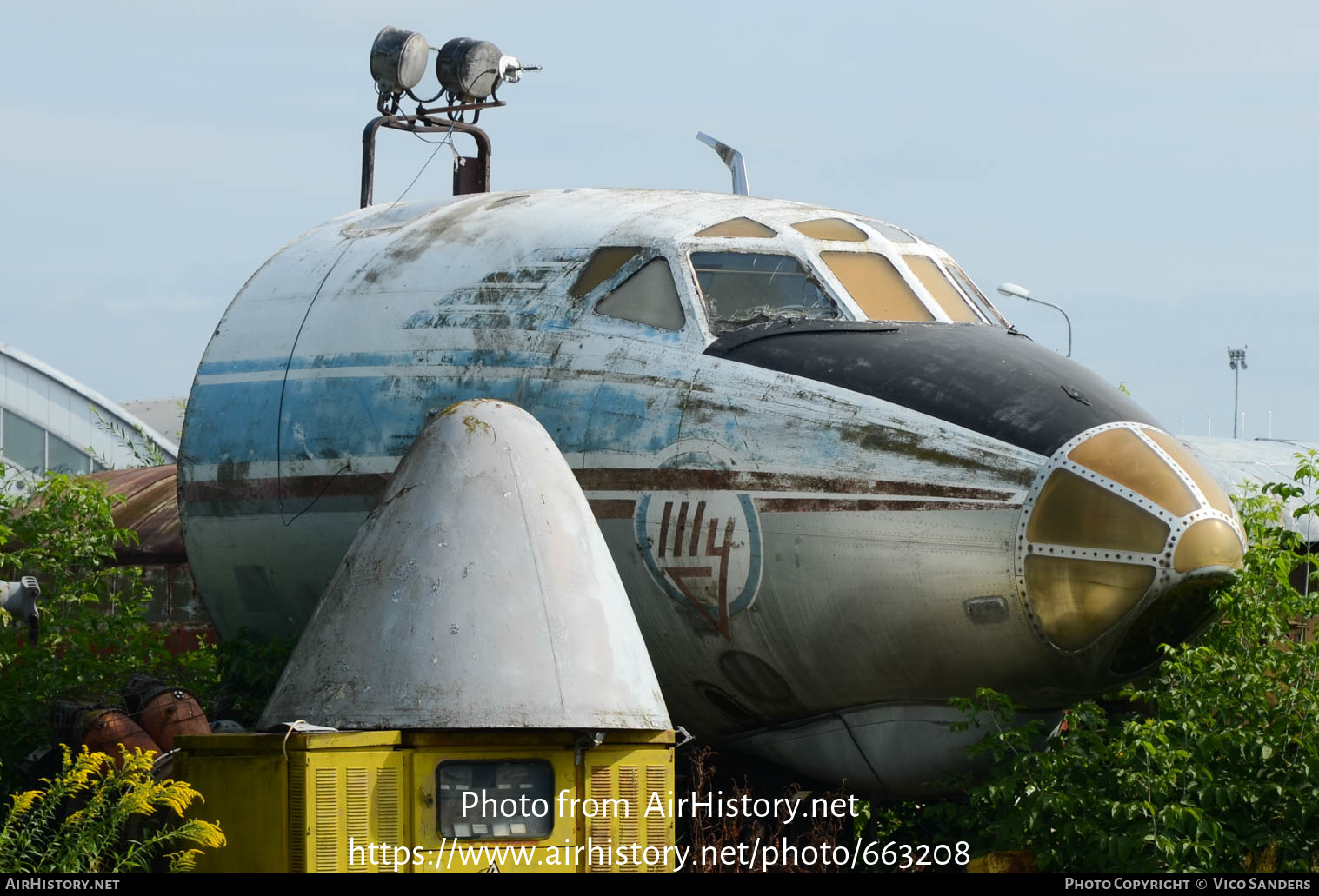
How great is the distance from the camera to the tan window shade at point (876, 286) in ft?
42.0

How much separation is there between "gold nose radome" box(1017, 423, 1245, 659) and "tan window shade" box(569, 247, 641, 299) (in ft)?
11.1

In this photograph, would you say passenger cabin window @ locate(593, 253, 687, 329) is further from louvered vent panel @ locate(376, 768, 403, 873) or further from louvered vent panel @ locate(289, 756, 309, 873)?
louvered vent panel @ locate(289, 756, 309, 873)

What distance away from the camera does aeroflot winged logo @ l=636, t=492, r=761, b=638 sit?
38.3 ft

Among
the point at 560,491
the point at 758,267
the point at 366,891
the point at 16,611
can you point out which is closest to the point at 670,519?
the point at 560,491

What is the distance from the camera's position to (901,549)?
11227mm

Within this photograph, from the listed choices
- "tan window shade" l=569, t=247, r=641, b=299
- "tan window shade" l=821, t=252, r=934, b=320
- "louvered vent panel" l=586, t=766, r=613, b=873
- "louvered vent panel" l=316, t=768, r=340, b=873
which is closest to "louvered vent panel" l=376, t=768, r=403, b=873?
"louvered vent panel" l=316, t=768, r=340, b=873

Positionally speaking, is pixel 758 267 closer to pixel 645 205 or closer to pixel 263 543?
pixel 645 205

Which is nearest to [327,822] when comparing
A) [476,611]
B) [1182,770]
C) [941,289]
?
[476,611]

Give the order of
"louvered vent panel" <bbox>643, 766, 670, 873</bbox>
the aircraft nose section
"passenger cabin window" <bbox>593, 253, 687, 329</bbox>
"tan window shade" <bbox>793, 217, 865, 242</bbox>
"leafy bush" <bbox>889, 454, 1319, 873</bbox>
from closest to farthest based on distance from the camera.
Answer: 1. "louvered vent panel" <bbox>643, 766, 670, 873</bbox>
2. the aircraft nose section
3. "leafy bush" <bbox>889, 454, 1319, 873</bbox>
4. "passenger cabin window" <bbox>593, 253, 687, 329</bbox>
5. "tan window shade" <bbox>793, 217, 865, 242</bbox>

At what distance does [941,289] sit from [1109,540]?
10.2 ft

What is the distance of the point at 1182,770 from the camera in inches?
449

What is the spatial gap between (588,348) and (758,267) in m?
1.31

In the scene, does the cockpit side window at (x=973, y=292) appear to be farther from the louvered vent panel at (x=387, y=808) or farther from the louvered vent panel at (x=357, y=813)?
the louvered vent panel at (x=357, y=813)

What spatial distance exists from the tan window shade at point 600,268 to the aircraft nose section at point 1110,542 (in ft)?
11.1
